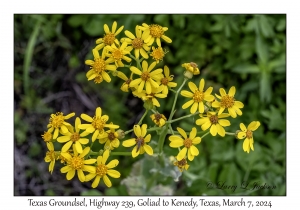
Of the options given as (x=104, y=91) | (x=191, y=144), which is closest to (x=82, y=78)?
(x=104, y=91)

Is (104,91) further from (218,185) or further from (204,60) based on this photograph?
(218,185)

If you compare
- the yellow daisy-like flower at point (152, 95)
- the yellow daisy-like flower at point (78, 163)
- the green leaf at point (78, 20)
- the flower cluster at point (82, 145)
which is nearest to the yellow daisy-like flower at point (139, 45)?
the yellow daisy-like flower at point (152, 95)

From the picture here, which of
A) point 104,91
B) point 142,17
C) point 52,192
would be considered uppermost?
point 142,17

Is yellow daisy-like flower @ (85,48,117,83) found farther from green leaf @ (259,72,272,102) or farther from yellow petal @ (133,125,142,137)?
green leaf @ (259,72,272,102)

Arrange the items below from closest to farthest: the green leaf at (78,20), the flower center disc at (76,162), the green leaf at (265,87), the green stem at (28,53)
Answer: the flower center disc at (76,162) → the green leaf at (265,87) → the green stem at (28,53) → the green leaf at (78,20)

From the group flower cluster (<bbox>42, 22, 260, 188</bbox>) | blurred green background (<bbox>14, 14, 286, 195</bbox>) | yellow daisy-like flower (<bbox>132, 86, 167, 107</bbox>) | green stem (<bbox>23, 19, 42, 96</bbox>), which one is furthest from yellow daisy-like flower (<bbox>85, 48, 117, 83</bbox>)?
green stem (<bbox>23, 19, 42, 96</bbox>)

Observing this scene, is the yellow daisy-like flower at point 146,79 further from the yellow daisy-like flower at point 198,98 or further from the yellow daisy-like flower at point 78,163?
the yellow daisy-like flower at point 78,163

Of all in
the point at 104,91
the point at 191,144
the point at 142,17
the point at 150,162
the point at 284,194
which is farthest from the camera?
the point at 104,91
